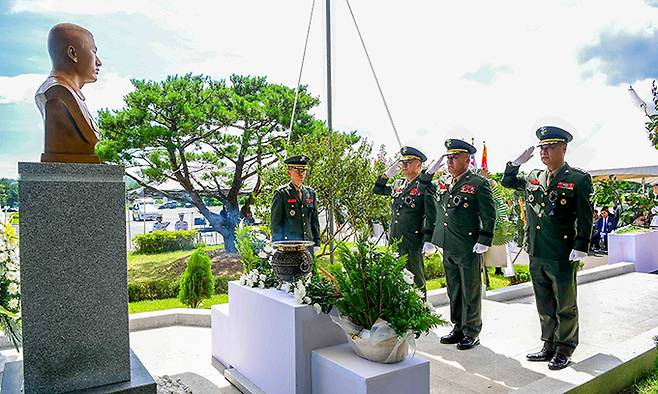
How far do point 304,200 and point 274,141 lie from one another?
730 centimetres

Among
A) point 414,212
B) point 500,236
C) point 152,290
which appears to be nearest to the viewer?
point 414,212

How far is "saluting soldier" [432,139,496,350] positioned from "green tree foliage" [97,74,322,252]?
6.23 meters

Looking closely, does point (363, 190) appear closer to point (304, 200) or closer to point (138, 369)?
point (304, 200)

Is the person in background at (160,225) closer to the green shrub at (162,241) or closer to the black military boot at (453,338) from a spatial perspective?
the green shrub at (162,241)

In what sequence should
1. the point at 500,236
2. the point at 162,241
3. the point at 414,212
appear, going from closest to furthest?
the point at 414,212 < the point at 500,236 < the point at 162,241

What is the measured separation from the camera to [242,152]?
12.5 metres

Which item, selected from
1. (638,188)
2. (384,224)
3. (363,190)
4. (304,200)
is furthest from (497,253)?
(638,188)

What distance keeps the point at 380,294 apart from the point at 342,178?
4845 mm

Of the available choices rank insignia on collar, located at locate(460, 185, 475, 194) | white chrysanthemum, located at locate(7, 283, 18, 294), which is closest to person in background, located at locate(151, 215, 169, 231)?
white chrysanthemum, located at locate(7, 283, 18, 294)

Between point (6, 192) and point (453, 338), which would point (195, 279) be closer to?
point (6, 192)

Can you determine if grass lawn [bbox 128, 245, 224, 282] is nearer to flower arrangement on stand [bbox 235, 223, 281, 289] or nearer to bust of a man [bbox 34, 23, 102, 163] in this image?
flower arrangement on stand [bbox 235, 223, 281, 289]

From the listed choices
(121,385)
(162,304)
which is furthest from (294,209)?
(162,304)

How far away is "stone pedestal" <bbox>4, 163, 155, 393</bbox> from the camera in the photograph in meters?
2.25

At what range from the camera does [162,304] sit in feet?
24.5
